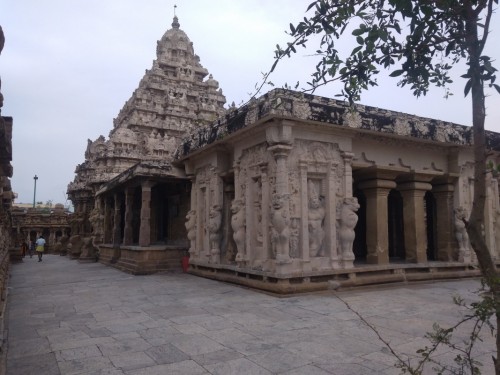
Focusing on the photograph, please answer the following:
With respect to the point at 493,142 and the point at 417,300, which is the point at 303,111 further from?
the point at 493,142

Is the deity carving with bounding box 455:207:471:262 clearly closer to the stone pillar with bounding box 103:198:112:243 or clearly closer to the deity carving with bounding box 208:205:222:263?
the deity carving with bounding box 208:205:222:263

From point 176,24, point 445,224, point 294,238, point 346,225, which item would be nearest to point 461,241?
point 445,224

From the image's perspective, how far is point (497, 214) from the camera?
10.6 metres

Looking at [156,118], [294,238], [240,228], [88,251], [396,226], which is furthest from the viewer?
[156,118]

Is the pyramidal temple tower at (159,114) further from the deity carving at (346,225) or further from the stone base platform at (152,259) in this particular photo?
the deity carving at (346,225)

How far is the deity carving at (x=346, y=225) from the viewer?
808 cm

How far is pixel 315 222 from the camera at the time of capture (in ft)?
26.0

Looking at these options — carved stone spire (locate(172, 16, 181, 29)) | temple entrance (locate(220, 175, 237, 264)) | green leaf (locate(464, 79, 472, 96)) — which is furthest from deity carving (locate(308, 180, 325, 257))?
carved stone spire (locate(172, 16, 181, 29))

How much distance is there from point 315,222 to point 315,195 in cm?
55

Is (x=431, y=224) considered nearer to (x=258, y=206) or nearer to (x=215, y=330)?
(x=258, y=206)

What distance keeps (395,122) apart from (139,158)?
15950 mm

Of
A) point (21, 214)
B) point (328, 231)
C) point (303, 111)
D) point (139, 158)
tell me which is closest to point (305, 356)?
point (328, 231)

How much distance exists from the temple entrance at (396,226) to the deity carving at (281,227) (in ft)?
19.6

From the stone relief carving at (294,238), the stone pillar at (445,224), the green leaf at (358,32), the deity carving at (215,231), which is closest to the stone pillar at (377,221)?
the stone pillar at (445,224)
